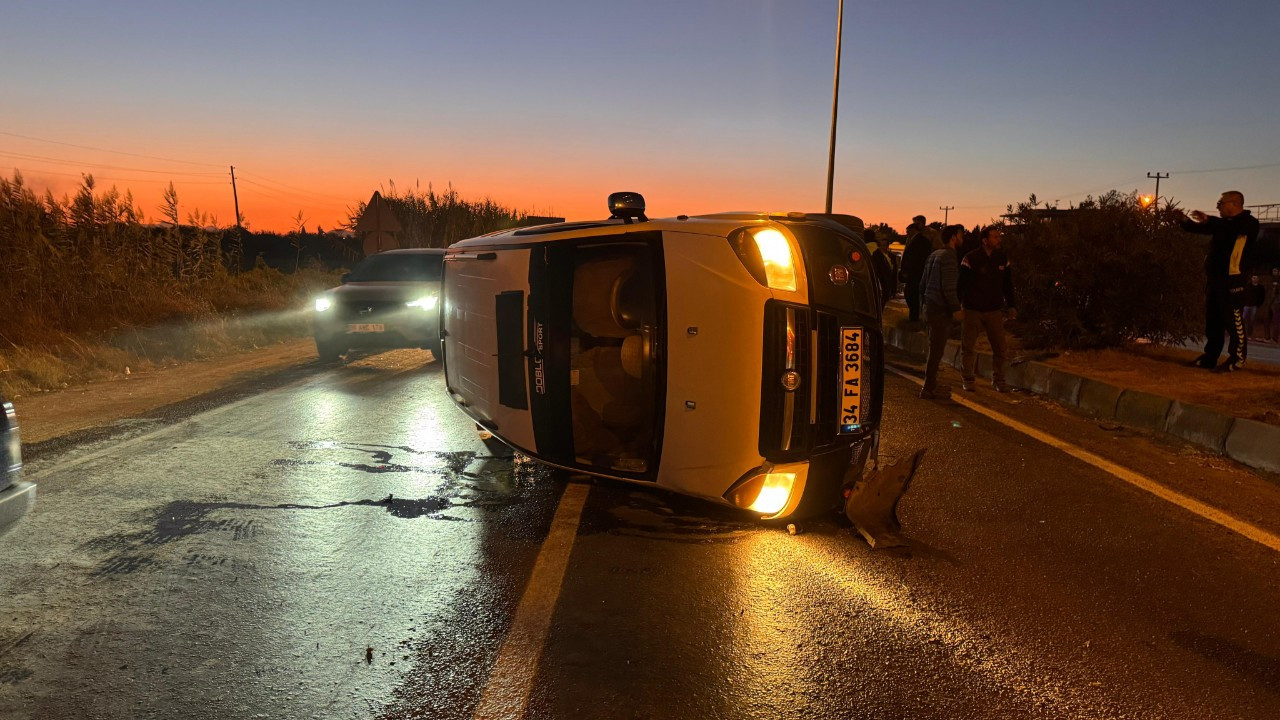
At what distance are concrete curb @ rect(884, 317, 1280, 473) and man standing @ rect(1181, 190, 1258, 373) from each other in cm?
193

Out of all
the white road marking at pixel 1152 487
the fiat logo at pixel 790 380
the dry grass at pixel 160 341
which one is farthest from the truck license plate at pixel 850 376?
the dry grass at pixel 160 341

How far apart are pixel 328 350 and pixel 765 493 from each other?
8.88 meters

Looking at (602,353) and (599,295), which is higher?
(599,295)

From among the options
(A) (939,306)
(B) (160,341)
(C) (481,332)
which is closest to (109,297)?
(B) (160,341)

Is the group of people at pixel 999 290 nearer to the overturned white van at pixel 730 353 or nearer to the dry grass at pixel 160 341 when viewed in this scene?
the overturned white van at pixel 730 353

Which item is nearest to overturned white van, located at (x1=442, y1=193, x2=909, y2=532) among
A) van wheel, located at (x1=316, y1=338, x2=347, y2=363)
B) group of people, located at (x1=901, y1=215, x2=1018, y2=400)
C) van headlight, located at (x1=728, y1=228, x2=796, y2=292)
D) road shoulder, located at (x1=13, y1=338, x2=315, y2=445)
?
van headlight, located at (x1=728, y1=228, x2=796, y2=292)

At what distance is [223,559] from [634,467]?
219cm

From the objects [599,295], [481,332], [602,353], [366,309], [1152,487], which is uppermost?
[599,295]

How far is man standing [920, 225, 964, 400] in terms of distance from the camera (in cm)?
840

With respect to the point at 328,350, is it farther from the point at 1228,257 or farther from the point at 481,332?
the point at 1228,257

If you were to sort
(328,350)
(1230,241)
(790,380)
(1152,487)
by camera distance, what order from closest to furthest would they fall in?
1. (790,380)
2. (1152,487)
3. (1230,241)
4. (328,350)

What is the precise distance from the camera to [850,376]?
12.5 ft

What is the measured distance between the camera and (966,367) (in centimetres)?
902

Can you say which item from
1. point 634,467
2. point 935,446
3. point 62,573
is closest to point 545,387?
point 634,467
